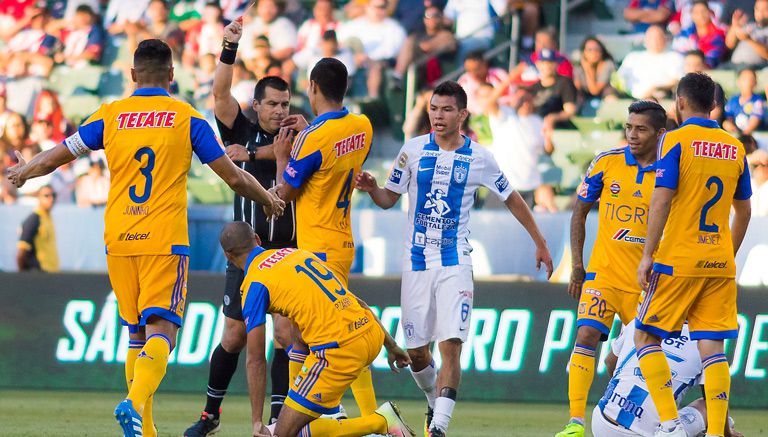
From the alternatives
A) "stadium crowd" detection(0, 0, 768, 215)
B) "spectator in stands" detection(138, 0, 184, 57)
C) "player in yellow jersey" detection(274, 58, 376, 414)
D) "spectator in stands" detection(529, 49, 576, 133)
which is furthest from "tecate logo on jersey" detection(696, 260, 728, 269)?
"spectator in stands" detection(138, 0, 184, 57)

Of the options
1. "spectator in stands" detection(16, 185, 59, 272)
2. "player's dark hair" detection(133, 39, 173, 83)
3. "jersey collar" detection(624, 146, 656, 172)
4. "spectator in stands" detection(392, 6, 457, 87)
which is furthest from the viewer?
"spectator in stands" detection(392, 6, 457, 87)

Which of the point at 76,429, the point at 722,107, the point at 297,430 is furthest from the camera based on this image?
the point at 722,107

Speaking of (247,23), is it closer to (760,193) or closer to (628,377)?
(760,193)

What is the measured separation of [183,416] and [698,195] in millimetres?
4501

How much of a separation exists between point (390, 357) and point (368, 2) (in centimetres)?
1053

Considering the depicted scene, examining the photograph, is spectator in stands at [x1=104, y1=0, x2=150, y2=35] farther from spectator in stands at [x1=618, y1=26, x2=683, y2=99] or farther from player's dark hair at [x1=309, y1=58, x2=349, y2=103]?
player's dark hair at [x1=309, y1=58, x2=349, y2=103]

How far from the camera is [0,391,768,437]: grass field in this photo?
8.98m

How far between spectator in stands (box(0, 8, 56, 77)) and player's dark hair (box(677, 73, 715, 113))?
1176 centimetres

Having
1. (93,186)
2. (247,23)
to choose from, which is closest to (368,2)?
(247,23)

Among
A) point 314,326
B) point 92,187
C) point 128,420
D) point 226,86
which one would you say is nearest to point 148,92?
point 226,86

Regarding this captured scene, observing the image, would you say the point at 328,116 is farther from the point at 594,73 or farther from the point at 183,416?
the point at 594,73

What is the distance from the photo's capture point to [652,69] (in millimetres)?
15062

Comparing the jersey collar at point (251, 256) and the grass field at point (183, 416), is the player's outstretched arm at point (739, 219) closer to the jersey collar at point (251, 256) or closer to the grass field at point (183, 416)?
the grass field at point (183, 416)

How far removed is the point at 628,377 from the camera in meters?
7.87
